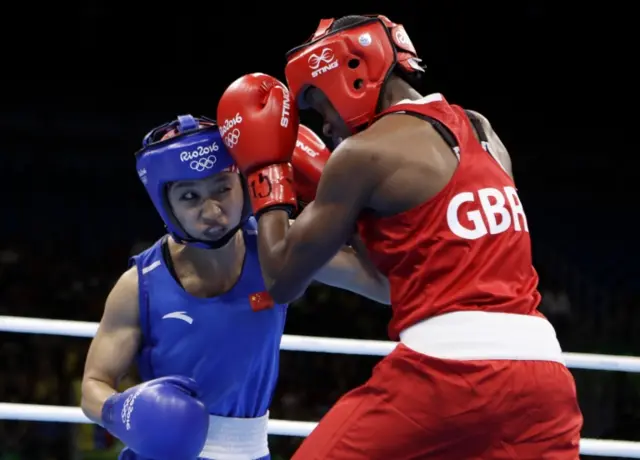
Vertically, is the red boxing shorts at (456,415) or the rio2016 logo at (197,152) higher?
the rio2016 logo at (197,152)

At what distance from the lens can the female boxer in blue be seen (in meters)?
2.20

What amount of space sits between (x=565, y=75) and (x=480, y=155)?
6617 mm

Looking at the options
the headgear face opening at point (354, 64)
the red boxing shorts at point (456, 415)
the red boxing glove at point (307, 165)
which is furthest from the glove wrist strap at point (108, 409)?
the headgear face opening at point (354, 64)

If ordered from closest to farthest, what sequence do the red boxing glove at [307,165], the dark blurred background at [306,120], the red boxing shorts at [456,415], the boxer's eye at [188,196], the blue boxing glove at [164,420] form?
the red boxing shorts at [456,415] < the blue boxing glove at [164,420] < the boxer's eye at [188,196] < the red boxing glove at [307,165] < the dark blurred background at [306,120]

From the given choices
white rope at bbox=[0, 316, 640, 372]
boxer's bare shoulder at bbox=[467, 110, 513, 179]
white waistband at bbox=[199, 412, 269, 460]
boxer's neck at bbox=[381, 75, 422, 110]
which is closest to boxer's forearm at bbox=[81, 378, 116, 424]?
white waistband at bbox=[199, 412, 269, 460]

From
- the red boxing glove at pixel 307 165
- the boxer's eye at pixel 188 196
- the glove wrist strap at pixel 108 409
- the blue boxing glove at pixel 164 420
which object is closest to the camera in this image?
the blue boxing glove at pixel 164 420

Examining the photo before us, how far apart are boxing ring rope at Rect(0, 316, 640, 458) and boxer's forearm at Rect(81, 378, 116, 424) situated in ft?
1.92

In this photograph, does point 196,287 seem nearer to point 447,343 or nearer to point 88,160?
point 447,343

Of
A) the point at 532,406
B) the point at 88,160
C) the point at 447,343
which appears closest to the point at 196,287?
the point at 447,343

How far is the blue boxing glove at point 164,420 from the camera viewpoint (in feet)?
6.47

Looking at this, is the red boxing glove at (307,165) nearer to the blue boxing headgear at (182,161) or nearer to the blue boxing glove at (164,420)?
the blue boxing headgear at (182,161)

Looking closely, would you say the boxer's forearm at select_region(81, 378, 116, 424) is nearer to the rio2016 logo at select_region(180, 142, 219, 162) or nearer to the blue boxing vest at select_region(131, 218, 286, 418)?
the blue boxing vest at select_region(131, 218, 286, 418)

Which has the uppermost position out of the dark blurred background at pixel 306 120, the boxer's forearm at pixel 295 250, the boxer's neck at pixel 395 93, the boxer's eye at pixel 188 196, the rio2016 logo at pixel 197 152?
the boxer's neck at pixel 395 93

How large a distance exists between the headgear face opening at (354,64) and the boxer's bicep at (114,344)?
25.9 inches
